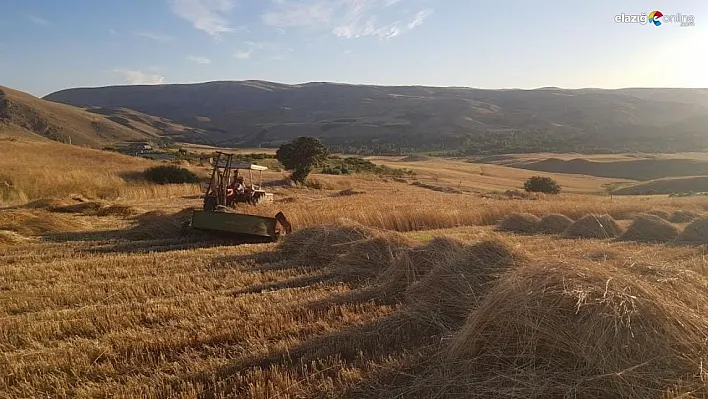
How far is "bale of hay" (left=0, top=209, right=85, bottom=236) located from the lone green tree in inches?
749

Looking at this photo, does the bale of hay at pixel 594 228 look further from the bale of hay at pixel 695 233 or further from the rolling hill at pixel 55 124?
the rolling hill at pixel 55 124

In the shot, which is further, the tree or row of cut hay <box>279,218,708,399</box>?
the tree

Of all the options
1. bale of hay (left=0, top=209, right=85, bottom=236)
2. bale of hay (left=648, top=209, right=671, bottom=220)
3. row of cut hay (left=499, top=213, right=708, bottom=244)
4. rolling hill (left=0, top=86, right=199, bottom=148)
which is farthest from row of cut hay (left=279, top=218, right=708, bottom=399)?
rolling hill (left=0, top=86, right=199, bottom=148)

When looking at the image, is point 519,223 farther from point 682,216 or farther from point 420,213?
point 682,216

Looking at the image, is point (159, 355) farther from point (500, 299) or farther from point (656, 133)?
point (656, 133)

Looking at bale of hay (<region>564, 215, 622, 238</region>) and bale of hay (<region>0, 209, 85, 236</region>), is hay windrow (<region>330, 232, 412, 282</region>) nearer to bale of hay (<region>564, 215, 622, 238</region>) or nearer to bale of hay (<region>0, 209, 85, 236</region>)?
bale of hay (<region>564, 215, 622, 238</region>)

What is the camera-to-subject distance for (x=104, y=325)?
6449 mm

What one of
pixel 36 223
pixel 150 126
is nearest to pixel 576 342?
pixel 36 223

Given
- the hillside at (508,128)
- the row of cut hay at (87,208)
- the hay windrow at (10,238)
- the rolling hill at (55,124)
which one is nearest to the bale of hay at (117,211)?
the row of cut hay at (87,208)

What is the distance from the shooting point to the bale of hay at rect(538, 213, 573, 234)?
48.2ft

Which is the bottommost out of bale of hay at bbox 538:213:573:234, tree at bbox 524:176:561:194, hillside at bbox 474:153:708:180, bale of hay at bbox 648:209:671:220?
hillside at bbox 474:153:708:180

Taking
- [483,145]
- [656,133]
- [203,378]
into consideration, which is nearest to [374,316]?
[203,378]

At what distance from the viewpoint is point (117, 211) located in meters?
17.5

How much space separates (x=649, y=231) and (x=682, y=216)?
448 cm
